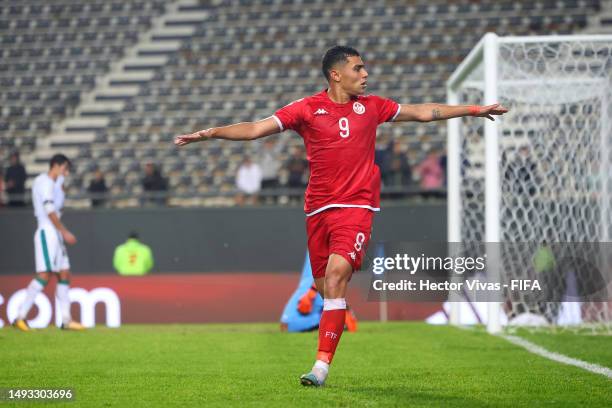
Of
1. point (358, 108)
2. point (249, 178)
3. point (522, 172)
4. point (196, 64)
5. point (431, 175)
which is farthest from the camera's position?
point (196, 64)

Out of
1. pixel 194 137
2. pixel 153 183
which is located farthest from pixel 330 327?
pixel 153 183

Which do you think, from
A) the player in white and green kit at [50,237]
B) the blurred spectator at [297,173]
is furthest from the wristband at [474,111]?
the blurred spectator at [297,173]

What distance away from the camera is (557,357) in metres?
9.15

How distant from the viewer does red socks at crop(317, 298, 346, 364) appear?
262 inches

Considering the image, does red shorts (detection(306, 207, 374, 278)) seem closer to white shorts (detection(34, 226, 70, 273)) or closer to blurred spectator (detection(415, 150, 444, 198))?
white shorts (detection(34, 226, 70, 273))

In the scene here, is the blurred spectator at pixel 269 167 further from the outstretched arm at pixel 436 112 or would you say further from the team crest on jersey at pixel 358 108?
the team crest on jersey at pixel 358 108

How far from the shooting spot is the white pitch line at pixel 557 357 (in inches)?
313

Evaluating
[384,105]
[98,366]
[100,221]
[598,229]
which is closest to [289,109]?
[384,105]

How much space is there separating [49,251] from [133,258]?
157 inches

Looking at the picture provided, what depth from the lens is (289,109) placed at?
6.93 meters

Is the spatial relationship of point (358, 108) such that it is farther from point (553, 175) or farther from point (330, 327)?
point (553, 175)

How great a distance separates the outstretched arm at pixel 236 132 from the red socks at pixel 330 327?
113 cm

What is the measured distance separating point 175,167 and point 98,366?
46.7 feet

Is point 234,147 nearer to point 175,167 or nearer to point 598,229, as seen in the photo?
point 175,167
